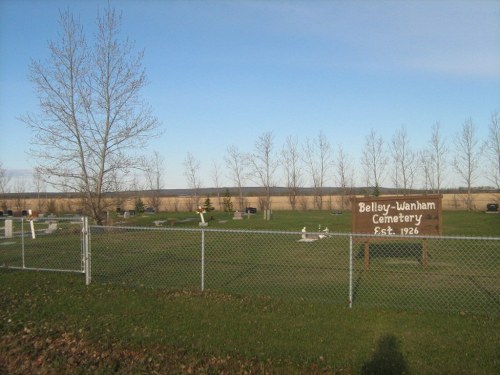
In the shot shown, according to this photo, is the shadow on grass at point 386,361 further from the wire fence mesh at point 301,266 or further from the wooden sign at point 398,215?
the wooden sign at point 398,215

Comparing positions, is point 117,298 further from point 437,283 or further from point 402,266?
point 402,266

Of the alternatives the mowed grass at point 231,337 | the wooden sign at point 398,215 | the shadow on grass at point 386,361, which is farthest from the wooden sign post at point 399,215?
the shadow on grass at point 386,361

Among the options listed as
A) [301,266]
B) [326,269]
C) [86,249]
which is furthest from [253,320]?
[301,266]

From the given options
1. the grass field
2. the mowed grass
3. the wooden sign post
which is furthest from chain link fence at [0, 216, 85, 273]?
the wooden sign post

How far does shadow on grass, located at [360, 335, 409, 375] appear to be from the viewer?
482 cm

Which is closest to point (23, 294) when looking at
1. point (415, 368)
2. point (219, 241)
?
point (415, 368)

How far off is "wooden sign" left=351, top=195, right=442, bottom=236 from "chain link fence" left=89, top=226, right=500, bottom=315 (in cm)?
40

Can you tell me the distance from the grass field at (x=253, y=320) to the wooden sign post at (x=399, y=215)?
902 mm

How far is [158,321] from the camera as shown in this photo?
6.54 meters

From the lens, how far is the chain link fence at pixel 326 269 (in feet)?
26.6

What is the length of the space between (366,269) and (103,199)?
693 inches

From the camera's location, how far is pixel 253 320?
655 cm

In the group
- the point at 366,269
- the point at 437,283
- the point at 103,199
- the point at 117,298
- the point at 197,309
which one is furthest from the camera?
the point at 103,199

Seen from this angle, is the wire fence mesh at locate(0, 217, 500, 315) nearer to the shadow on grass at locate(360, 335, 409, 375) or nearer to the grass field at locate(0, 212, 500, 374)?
the grass field at locate(0, 212, 500, 374)
